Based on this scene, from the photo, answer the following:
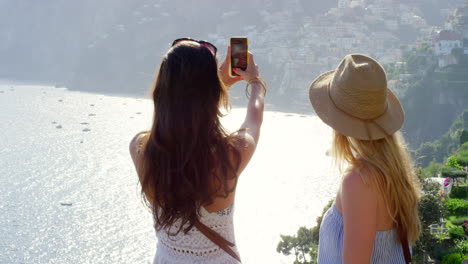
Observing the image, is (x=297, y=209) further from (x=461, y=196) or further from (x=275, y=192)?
(x=461, y=196)

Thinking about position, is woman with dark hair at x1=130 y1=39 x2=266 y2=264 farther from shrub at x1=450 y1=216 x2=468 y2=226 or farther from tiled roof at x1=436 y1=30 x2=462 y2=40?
tiled roof at x1=436 y1=30 x2=462 y2=40

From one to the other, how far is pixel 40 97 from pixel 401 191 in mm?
45865

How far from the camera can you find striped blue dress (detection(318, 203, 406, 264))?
3.98 ft

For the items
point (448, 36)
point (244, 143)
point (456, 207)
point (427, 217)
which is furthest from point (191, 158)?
point (448, 36)

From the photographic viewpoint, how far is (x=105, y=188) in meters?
24.0

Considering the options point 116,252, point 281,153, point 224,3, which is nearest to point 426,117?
point 281,153

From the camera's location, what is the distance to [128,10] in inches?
2377

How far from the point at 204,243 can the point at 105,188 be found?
23.7 metres

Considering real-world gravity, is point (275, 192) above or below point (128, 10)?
below

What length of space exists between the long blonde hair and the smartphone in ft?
1.20

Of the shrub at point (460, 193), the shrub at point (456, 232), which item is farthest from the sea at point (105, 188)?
the shrub at point (456, 232)

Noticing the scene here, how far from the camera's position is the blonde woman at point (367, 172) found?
110 cm

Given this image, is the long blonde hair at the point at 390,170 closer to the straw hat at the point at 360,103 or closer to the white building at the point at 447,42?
the straw hat at the point at 360,103

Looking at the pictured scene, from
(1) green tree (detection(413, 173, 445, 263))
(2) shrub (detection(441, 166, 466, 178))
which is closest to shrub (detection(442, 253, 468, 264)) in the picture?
(1) green tree (detection(413, 173, 445, 263))
